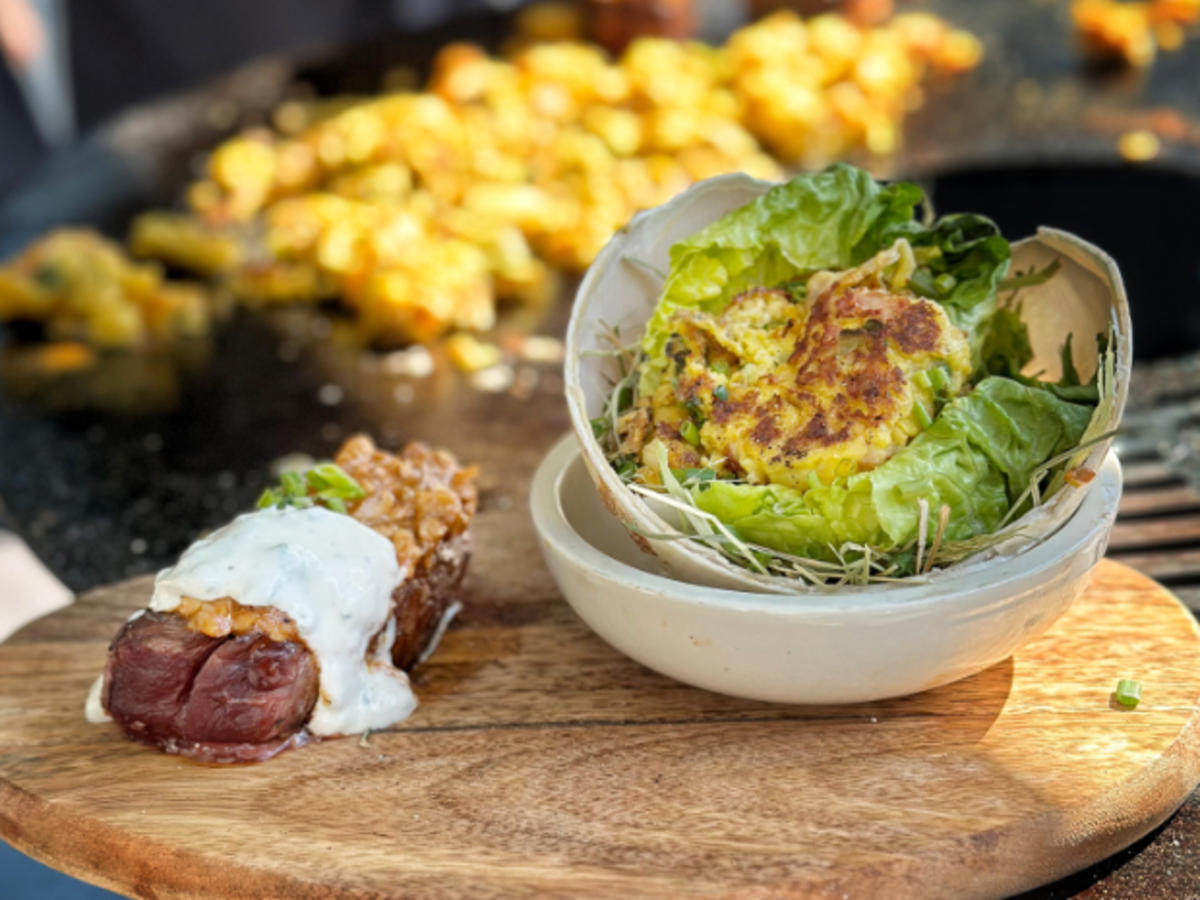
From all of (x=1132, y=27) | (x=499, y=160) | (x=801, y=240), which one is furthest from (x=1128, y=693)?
(x=1132, y=27)

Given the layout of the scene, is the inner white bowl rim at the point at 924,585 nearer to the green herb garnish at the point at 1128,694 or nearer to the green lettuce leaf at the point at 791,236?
the green herb garnish at the point at 1128,694

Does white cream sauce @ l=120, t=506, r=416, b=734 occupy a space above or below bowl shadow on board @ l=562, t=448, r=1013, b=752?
above

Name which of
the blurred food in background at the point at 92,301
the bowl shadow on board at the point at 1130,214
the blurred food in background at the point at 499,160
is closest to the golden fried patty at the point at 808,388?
the blurred food in background at the point at 499,160

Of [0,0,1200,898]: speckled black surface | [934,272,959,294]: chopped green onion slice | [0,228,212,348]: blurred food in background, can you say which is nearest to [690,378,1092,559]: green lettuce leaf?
[934,272,959,294]: chopped green onion slice

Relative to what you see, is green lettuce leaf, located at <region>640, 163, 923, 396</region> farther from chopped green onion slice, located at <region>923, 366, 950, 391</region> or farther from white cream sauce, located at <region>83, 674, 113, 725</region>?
white cream sauce, located at <region>83, 674, 113, 725</region>

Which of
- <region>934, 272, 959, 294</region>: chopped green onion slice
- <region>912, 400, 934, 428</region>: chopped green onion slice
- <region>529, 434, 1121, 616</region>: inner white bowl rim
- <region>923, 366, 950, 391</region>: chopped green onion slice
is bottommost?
<region>529, 434, 1121, 616</region>: inner white bowl rim

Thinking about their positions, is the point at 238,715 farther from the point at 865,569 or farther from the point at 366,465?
the point at 865,569

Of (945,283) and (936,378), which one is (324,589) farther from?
(945,283)
